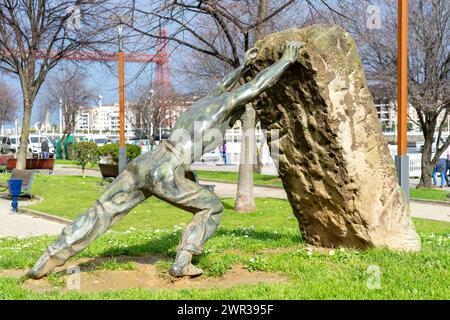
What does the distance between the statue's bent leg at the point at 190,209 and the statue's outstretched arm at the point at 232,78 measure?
3.67 ft

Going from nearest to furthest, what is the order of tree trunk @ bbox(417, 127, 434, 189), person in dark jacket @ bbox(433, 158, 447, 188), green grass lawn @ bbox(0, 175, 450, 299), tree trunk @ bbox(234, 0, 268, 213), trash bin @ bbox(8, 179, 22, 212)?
green grass lawn @ bbox(0, 175, 450, 299) < tree trunk @ bbox(234, 0, 268, 213) < trash bin @ bbox(8, 179, 22, 212) < tree trunk @ bbox(417, 127, 434, 189) < person in dark jacket @ bbox(433, 158, 447, 188)

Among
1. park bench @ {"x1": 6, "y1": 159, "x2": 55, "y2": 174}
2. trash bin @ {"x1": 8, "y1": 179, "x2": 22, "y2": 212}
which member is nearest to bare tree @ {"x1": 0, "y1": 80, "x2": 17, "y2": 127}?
park bench @ {"x1": 6, "y1": 159, "x2": 55, "y2": 174}

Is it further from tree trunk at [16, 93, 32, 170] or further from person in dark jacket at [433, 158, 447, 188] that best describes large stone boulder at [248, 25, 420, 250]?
person in dark jacket at [433, 158, 447, 188]

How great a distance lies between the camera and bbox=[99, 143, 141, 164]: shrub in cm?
2172

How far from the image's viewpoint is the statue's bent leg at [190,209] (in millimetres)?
5535

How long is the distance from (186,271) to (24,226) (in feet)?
23.6

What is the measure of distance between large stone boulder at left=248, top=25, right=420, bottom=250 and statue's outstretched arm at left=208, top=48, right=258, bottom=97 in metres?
0.17

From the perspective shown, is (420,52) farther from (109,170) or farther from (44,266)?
(44,266)

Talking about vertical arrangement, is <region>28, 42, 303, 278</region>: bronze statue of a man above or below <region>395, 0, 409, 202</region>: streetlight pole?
below

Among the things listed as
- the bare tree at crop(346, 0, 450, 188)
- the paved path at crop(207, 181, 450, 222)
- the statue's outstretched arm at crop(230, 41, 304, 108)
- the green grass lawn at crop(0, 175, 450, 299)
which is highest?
the bare tree at crop(346, 0, 450, 188)

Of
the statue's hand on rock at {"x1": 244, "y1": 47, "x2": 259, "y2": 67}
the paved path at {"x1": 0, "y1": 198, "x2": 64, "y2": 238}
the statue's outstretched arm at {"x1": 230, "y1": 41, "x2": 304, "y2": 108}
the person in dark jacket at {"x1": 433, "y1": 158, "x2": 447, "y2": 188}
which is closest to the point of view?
the statue's outstretched arm at {"x1": 230, "y1": 41, "x2": 304, "y2": 108}

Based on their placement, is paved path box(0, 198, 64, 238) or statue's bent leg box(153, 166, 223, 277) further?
paved path box(0, 198, 64, 238)

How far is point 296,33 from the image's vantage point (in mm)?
6539
